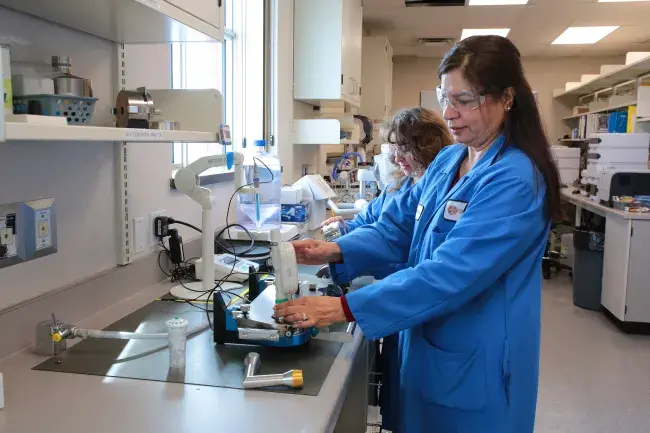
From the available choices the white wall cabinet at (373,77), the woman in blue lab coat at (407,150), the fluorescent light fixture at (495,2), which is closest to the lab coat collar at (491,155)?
the woman in blue lab coat at (407,150)

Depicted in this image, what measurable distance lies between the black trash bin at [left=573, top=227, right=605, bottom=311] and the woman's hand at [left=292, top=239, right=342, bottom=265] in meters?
3.43

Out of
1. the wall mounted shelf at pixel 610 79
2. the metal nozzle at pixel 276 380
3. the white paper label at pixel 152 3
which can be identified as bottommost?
the metal nozzle at pixel 276 380

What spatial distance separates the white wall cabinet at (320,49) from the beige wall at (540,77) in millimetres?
5565

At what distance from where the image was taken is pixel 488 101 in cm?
136

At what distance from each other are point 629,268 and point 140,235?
349 centimetres

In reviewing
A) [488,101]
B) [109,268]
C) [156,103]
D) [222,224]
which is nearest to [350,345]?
[488,101]

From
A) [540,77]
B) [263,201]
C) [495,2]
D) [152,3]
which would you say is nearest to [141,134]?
[152,3]

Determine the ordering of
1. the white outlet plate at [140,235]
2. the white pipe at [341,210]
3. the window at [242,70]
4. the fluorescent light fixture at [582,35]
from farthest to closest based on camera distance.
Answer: the fluorescent light fixture at [582,35] → the white pipe at [341,210] → the window at [242,70] → the white outlet plate at [140,235]

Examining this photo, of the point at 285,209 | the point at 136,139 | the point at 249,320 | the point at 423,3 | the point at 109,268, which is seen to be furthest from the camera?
the point at 423,3

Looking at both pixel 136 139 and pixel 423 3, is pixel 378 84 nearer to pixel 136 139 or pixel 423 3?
pixel 423 3

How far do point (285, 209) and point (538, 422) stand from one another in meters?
1.67

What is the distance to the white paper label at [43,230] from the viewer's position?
1375 mm

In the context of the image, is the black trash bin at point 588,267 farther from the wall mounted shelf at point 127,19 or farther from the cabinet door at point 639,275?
the wall mounted shelf at point 127,19

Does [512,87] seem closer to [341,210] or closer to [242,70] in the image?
[341,210]
